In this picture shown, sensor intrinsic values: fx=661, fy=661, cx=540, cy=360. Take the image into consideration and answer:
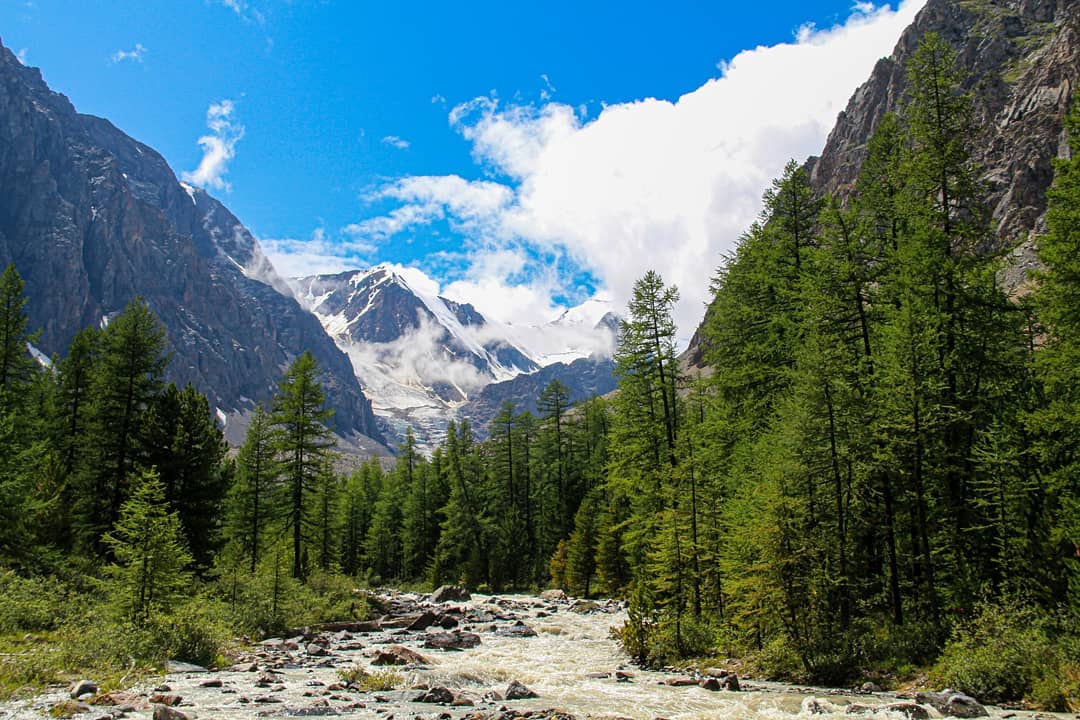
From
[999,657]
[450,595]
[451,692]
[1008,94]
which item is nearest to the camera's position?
[999,657]

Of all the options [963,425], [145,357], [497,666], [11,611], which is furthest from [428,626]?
[963,425]

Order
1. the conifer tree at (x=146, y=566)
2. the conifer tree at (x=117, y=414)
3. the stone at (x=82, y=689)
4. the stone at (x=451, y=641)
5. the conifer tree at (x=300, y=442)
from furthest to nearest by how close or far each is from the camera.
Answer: the conifer tree at (x=300, y=442), the conifer tree at (x=117, y=414), the stone at (x=451, y=641), the conifer tree at (x=146, y=566), the stone at (x=82, y=689)

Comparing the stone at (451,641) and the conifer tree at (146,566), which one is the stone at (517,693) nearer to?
the conifer tree at (146,566)

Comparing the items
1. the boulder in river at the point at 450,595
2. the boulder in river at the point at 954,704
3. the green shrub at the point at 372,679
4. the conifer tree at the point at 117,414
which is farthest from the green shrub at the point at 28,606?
the boulder in river at the point at 450,595

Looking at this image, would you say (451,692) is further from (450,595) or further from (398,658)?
(450,595)

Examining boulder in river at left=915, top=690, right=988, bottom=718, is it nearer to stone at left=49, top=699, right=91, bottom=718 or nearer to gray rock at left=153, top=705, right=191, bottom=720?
gray rock at left=153, top=705, right=191, bottom=720

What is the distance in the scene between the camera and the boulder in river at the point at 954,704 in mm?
12836

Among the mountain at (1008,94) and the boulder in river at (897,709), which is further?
the mountain at (1008,94)

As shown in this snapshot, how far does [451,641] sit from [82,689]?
15.2 meters

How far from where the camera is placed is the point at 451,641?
86.3 feet

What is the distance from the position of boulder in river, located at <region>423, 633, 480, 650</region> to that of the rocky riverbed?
88mm

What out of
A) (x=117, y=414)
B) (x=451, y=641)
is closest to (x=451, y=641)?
(x=451, y=641)

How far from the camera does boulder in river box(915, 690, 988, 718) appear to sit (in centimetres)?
1284

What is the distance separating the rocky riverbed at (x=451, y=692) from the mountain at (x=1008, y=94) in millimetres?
78020
